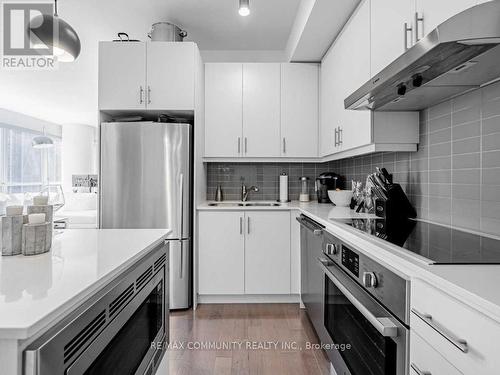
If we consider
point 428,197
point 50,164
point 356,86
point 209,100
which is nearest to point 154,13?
point 209,100

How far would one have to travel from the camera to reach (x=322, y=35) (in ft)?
8.77

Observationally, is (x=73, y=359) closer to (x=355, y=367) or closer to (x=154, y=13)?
(x=355, y=367)

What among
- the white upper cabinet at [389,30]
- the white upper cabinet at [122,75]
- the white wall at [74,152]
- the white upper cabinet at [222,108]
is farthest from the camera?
the white wall at [74,152]

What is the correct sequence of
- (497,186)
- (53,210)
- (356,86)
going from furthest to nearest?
(356,86), (497,186), (53,210)

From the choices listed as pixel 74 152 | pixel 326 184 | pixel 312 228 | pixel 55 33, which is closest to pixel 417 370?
pixel 312 228

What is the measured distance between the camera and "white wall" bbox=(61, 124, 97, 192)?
8383 millimetres

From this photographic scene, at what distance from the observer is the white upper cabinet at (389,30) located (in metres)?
1.54

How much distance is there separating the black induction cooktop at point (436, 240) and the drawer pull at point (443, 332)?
158mm

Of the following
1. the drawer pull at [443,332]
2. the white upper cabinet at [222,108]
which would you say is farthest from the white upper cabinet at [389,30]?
the white upper cabinet at [222,108]

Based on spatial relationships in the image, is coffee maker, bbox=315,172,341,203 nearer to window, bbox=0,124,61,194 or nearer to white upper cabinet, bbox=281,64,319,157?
white upper cabinet, bbox=281,64,319,157

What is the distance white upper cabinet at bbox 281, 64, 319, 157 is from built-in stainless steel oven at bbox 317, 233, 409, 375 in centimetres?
151

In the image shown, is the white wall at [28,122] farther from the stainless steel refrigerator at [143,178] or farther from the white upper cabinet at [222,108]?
the white upper cabinet at [222,108]

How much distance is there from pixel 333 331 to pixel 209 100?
242cm

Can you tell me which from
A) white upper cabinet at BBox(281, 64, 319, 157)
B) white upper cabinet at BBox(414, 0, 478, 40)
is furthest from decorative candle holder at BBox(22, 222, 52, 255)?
white upper cabinet at BBox(281, 64, 319, 157)
